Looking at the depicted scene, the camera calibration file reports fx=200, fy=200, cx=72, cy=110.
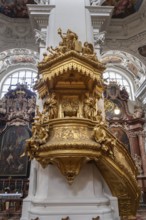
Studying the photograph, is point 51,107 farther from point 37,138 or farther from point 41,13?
point 41,13

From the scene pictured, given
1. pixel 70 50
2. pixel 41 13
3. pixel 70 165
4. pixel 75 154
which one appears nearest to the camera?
pixel 75 154

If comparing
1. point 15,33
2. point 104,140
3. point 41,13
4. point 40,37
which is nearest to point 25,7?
point 15,33

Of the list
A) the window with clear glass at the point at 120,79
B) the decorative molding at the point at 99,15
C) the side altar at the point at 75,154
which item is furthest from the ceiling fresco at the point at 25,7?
the window with clear glass at the point at 120,79

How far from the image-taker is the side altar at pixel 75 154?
3014mm

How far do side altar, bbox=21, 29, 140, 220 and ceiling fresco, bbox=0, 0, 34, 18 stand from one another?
4411 mm

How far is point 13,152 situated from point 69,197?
285 inches

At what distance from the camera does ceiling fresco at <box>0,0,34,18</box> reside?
704 cm

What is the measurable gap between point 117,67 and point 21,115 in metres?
6.65

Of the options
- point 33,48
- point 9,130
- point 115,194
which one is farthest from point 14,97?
point 115,194

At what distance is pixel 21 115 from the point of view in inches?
415

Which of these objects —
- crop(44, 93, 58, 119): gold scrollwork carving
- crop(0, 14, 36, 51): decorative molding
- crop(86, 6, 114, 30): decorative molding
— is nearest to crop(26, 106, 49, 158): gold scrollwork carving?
crop(44, 93, 58, 119): gold scrollwork carving

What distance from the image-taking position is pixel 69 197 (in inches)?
126

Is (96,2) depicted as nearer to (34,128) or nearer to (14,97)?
(34,128)

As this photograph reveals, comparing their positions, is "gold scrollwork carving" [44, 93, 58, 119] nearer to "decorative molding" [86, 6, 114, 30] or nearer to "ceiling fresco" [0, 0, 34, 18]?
"decorative molding" [86, 6, 114, 30]
